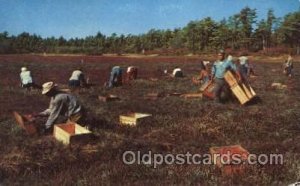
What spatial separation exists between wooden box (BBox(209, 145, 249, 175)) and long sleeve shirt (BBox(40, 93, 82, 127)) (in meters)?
3.36

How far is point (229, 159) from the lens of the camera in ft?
25.8

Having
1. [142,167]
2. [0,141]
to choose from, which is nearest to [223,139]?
[142,167]

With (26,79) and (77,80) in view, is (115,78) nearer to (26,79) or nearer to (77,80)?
(77,80)

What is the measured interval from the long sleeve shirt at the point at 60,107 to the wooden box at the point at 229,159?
3357 millimetres

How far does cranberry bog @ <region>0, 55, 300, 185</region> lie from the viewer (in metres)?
7.73

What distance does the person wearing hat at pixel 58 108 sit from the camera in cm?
1010

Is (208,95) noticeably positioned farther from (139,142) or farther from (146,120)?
(139,142)

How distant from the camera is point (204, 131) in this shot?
10336mm

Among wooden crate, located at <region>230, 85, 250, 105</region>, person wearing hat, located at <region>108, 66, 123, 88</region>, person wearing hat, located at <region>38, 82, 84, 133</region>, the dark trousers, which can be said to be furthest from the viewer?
person wearing hat, located at <region>108, 66, 123, 88</region>

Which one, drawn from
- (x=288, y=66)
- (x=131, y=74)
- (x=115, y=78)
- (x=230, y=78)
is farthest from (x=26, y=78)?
(x=288, y=66)

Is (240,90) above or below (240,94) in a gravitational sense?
above

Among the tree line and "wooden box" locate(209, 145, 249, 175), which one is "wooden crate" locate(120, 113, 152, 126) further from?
"wooden box" locate(209, 145, 249, 175)

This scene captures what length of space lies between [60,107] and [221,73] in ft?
19.4

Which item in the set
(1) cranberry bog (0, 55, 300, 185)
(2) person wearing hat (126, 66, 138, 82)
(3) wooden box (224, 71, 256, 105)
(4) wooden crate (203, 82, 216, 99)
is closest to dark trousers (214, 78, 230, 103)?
(3) wooden box (224, 71, 256, 105)
